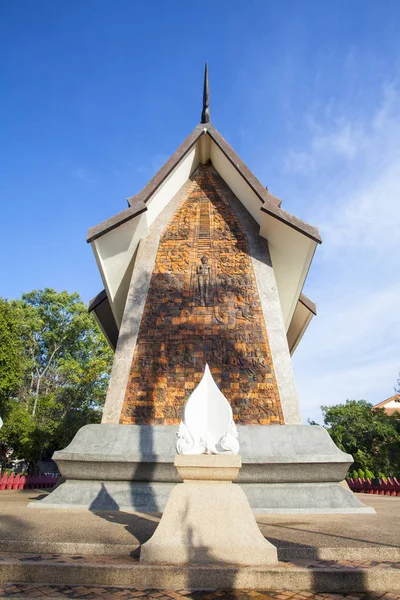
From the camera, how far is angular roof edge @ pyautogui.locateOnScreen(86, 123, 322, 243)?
7.74 metres

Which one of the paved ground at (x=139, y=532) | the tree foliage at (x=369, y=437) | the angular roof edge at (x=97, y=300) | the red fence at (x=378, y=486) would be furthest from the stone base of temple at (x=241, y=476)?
the tree foliage at (x=369, y=437)

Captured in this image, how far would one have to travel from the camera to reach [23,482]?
1303cm

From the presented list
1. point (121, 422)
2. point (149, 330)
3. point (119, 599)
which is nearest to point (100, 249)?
point (149, 330)

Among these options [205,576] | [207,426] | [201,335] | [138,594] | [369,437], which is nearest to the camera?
[138,594]

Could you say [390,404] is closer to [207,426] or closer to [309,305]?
[309,305]

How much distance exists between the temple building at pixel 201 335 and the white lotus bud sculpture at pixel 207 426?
2.54 metres

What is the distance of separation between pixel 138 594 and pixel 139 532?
1471 mm

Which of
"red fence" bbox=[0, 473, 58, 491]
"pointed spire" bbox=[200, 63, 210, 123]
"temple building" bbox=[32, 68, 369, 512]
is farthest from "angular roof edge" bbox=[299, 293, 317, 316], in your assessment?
"red fence" bbox=[0, 473, 58, 491]

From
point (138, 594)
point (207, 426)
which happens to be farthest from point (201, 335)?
point (138, 594)

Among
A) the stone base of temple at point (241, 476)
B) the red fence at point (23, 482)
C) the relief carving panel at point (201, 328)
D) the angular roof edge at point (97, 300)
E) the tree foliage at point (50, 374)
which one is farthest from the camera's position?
the tree foliage at point (50, 374)

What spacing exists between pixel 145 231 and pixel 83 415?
19.5m

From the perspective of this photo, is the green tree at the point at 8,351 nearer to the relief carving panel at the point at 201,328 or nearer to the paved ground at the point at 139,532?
the relief carving panel at the point at 201,328

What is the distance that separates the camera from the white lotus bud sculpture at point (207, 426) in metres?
3.33

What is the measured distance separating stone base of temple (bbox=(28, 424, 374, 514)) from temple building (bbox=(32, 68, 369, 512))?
0.02m
